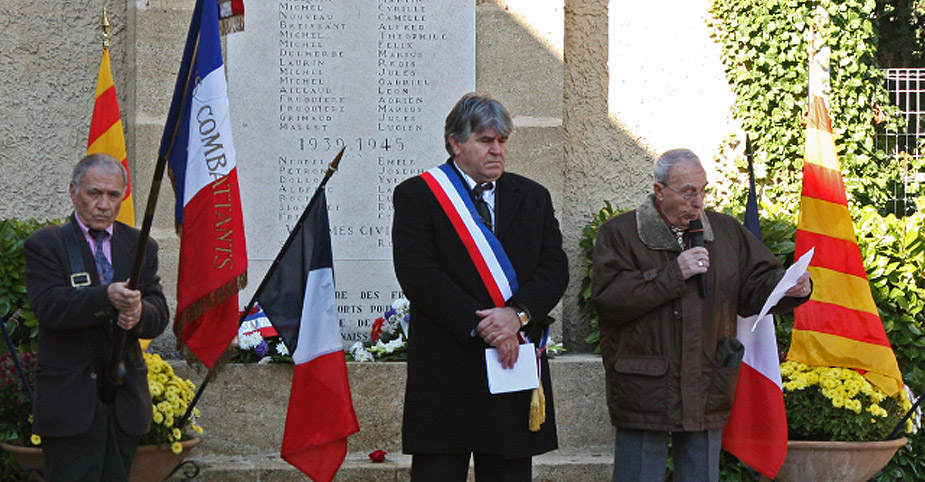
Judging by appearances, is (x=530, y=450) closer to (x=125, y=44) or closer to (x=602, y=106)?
(x=602, y=106)

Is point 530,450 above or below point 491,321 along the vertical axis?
below

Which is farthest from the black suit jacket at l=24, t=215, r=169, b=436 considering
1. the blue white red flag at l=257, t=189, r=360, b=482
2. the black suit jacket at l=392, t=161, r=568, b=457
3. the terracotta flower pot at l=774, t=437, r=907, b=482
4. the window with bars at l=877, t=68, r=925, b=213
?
the window with bars at l=877, t=68, r=925, b=213

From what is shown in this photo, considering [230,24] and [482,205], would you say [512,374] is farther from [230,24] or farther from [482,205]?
[230,24]

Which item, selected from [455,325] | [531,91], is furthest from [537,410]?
[531,91]

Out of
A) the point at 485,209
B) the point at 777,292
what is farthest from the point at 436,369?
the point at 777,292

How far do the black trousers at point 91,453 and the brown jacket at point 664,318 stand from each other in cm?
182

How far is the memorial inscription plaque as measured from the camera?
6305 mm

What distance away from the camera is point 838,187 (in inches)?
210

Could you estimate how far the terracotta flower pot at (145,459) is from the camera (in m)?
4.60

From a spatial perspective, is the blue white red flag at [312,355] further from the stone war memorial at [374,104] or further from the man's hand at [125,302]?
the stone war memorial at [374,104]

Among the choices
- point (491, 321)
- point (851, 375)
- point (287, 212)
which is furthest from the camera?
point (287, 212)

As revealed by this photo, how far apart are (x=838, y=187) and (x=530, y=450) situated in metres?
2.48

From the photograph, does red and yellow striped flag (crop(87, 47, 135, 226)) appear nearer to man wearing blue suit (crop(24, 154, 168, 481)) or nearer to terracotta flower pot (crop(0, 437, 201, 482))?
terracotta flower pot (crop(0, 437, 201, 482))

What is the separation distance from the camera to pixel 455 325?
3680 millimetres
